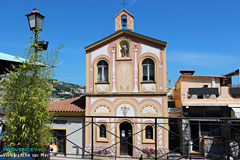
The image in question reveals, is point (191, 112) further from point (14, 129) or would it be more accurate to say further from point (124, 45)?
point (14, 129)

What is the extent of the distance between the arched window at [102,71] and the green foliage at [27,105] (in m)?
9.73

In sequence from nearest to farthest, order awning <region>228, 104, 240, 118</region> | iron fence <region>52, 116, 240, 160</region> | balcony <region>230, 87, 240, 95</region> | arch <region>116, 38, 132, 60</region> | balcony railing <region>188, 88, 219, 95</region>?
iron fence <region>52, 116, 240, 160</region>, awning <region>228, 104, 240, 118</region>, arch <region>116, 38, 132, 60</region>, balcony <region>230, 87, 240, 95</region>, balcony railing <region>188, 88, 219, 95</region>

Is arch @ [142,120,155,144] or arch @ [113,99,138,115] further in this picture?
arch @ [113,99,138,115]

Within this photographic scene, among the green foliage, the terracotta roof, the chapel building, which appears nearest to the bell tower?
the chapel building

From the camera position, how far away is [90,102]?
14.5 m

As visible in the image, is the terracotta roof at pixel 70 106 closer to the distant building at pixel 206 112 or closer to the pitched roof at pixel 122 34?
the pitched roof at pixel 122 34

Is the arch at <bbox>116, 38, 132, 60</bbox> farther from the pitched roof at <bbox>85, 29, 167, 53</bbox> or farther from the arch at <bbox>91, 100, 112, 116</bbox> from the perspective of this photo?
the arch at <bbox>91, 100, 112, 116</bbox>

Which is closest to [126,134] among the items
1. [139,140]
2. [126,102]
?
[139,140]

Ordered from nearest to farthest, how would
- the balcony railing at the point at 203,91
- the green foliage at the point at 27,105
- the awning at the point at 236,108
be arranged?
the green foliage at the point at 27,105 < the awning at the point at 236,108 < the balcony railing at the point at 203,91

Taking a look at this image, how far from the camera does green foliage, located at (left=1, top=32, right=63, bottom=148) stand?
4.59 m

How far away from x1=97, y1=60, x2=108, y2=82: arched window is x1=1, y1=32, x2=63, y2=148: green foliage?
973 cm

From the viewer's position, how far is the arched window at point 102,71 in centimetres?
1467

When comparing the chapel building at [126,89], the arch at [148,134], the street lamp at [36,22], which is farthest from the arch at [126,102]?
the street lamp at [36,22]

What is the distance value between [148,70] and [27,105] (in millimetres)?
10491
